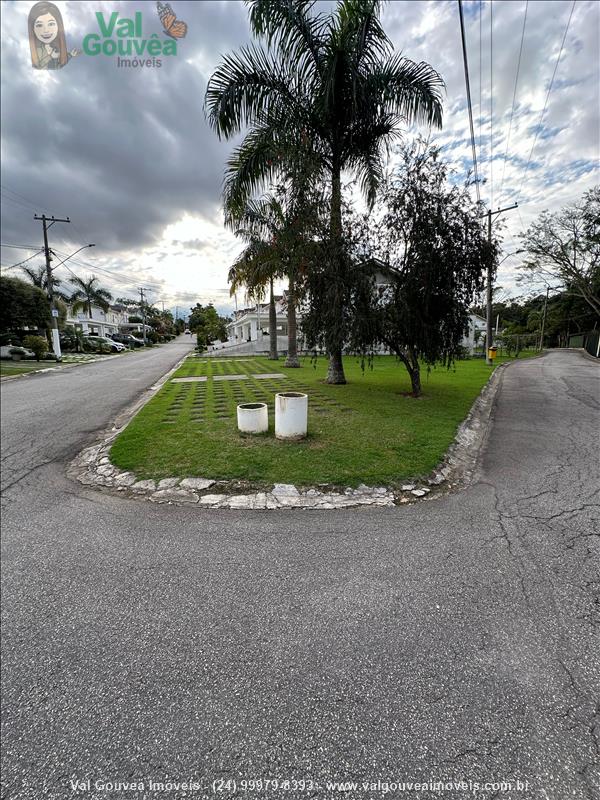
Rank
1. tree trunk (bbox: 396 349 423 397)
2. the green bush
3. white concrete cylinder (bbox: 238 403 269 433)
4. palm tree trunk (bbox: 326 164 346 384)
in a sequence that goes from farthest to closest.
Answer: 1. the green bush
2. tree trunk (bbox: 396 349 423 397)
3. palm tree trunk (bbox: 326 164 346 384)
4. white concrete cylinder (bbox: 238 403 269 433)

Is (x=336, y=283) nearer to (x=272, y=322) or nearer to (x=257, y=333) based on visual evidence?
(x=272, y=322)

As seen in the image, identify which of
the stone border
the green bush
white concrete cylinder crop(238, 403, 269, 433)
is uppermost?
the green bush

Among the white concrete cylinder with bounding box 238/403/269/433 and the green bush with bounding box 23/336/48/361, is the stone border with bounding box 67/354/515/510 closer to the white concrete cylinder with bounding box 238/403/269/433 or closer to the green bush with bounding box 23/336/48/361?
the white concrete cylinder with bounding box 238/403/269/433

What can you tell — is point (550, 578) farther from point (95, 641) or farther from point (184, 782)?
point (95, 641)

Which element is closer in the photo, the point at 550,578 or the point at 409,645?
the point at 409,645

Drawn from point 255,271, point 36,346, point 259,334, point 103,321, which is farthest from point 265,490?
point 103,321

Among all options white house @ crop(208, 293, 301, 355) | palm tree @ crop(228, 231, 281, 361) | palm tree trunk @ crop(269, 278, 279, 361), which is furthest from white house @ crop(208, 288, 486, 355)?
palm tree @ crop(228, 231, 281, 361)

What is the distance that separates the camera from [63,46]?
725 centimetres

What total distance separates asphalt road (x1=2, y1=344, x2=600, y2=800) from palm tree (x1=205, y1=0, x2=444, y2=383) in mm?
5732

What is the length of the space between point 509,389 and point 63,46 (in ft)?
48.5

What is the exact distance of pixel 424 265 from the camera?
24.7 ft

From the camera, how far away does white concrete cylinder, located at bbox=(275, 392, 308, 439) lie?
5.50 meters

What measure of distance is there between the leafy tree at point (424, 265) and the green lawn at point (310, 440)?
5.66 ft

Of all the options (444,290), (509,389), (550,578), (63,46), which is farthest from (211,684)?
(509,389)
